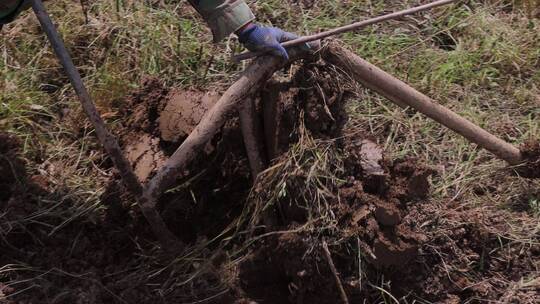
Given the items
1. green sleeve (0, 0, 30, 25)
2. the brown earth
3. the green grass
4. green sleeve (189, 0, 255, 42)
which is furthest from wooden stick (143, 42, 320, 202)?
the brown earth

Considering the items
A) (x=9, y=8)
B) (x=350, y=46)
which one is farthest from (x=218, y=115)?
(x=350, y=46)

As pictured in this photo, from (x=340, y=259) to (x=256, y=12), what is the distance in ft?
5.30

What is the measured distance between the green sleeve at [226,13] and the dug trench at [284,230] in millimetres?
266

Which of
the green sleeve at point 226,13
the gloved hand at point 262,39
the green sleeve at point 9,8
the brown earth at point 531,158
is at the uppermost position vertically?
the green sleeve at point 9,8

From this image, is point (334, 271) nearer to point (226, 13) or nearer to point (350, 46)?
point (226, 13)

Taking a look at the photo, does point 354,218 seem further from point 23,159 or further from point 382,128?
point 23,159

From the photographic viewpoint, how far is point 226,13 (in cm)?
237

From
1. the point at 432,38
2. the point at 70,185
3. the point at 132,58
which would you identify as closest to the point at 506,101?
the point at 432,38

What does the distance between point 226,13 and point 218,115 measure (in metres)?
0.36

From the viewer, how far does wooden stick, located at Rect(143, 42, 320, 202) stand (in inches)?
96.3

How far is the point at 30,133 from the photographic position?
10.4ft

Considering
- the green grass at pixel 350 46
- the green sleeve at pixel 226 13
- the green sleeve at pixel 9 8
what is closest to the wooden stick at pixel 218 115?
the green sleeve at pixel 226 13

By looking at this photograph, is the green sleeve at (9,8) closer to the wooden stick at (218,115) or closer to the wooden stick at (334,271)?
the wooden stick at (218,115)

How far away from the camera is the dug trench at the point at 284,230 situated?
97.7 inches
